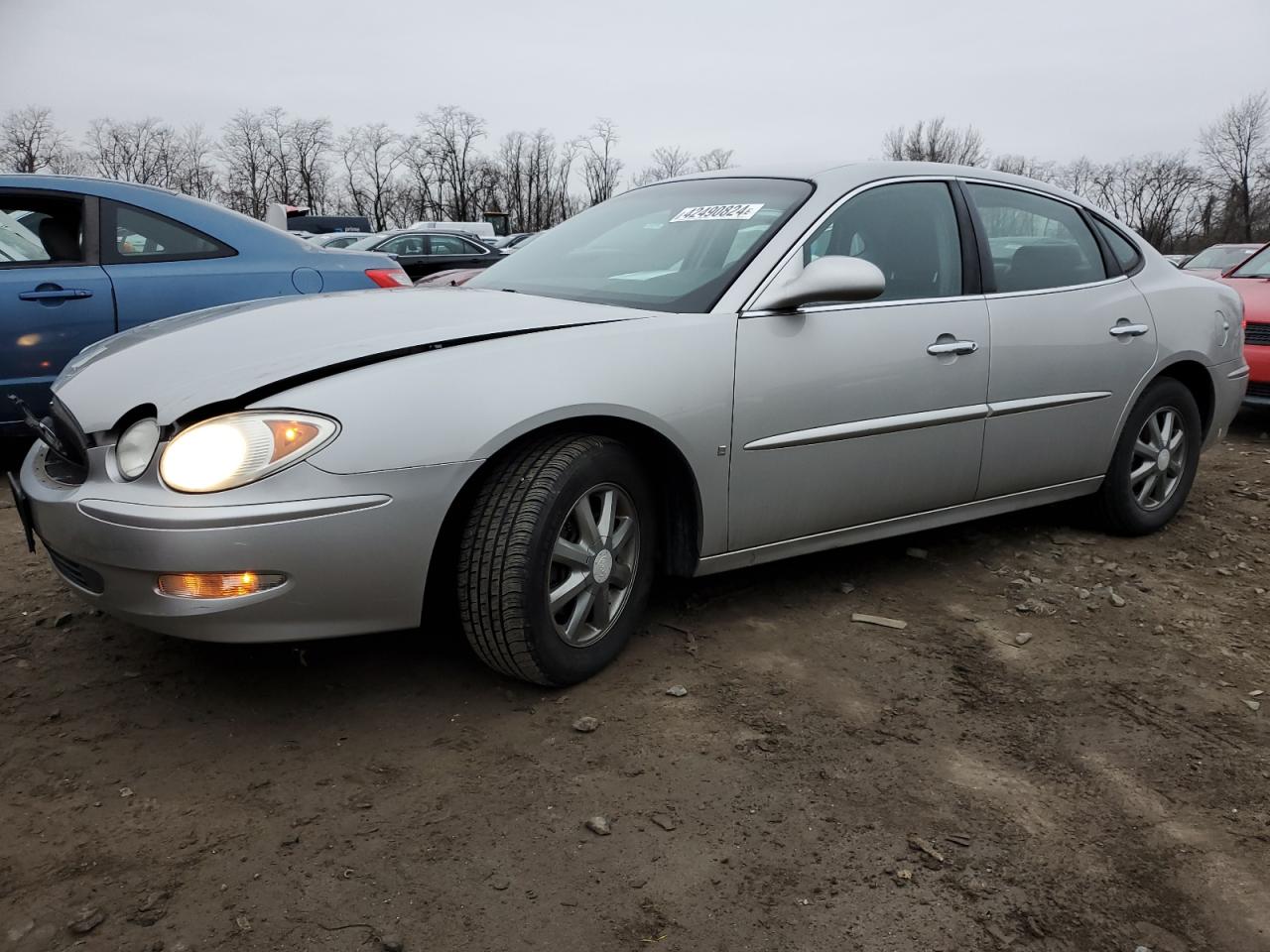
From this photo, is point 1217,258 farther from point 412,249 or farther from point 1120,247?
point 1120,247

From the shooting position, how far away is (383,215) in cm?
6606

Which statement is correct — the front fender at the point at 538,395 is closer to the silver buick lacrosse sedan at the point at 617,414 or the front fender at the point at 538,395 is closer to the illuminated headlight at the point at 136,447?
the silver buick lacrosse sedan at the point at 617,414

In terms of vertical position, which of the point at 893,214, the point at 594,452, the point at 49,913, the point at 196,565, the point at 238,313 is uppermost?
the point at 893,214

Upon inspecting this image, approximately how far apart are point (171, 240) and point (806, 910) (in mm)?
4202

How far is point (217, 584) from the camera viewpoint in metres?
2.21

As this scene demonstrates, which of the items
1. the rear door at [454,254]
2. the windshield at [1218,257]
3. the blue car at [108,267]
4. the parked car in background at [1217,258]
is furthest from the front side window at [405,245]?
the blue car at [108,267]

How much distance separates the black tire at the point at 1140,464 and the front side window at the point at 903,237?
1.16 m

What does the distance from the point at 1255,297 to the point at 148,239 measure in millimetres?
6922

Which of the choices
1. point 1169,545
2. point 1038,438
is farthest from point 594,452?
point 1169,545

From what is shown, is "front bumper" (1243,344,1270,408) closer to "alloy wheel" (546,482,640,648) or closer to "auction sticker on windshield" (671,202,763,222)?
"auction sticker on windshield" (671,202,763,222)

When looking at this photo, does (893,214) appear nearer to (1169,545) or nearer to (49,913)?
(1169,545)

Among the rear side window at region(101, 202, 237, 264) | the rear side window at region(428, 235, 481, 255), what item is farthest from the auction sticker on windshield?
the rear side window at region(428, 235, 481, 255)

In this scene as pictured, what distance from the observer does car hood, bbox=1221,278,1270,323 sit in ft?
22.2

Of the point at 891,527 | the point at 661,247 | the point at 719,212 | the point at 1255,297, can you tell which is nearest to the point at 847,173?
the point at 719,212
